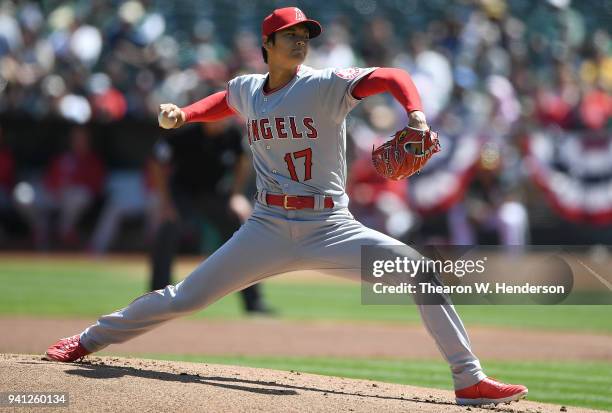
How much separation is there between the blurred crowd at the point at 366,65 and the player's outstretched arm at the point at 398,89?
28.0 feet

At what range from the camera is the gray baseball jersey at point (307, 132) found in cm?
511

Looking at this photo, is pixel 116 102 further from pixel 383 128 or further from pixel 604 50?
pixel 604 50

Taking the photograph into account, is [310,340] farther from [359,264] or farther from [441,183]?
[441,183]

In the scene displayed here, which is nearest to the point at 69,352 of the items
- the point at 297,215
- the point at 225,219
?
the point at 297,215

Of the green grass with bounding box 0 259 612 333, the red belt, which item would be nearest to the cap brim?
the red belt

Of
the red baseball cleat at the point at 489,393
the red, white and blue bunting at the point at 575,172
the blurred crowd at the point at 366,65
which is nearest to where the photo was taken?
the red baseball cleat at the point at 489,393

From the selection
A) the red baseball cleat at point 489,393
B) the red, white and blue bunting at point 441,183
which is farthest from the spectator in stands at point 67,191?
the red baseball cleat at point 489,393

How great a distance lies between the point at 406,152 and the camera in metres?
4.84

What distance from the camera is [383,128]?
15.4 m

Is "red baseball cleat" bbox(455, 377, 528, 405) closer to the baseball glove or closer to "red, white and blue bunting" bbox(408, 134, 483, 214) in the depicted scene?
the baseball glove

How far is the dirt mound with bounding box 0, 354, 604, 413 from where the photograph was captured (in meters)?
4.72

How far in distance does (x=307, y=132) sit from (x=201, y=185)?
4.94 metres

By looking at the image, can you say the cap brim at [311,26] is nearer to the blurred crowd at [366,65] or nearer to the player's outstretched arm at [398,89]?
the player's outstretched arm at [398,89]

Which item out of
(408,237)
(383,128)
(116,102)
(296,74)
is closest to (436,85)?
(383,128)
